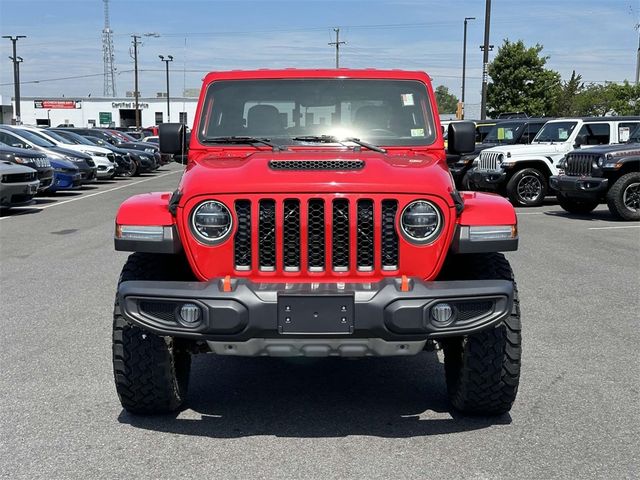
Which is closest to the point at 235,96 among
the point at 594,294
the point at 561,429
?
the point at 561,429

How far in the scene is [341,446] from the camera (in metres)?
3.92

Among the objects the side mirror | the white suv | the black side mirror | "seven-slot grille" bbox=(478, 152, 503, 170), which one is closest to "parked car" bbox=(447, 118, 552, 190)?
"seven-slot grille" bbox=(478, 152, 503, 170)

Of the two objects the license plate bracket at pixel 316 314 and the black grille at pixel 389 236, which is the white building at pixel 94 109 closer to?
the black grille at pixel 389 236

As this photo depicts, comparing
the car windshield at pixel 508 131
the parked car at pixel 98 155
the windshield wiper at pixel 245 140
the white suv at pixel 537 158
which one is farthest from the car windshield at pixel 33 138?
the windshield wiper at pixel 245 140

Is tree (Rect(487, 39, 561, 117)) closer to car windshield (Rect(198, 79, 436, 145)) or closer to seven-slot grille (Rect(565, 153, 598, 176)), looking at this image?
seven-slot grille (Rect(565, 153, 598, 176))

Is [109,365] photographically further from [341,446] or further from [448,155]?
[448,155]

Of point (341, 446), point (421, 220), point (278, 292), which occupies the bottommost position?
point (341, 446)

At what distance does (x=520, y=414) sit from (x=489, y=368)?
19.0 inches

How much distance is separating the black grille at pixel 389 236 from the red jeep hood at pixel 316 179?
83mm

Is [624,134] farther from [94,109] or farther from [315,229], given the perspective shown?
[94,109]

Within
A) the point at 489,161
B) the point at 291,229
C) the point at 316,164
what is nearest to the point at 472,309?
the point at 291,229

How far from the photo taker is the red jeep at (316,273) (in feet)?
11.9

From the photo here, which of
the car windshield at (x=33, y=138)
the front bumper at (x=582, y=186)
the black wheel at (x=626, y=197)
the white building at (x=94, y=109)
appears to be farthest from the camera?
the white building at (x=94, y=109)

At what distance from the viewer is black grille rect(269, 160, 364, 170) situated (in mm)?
4082
